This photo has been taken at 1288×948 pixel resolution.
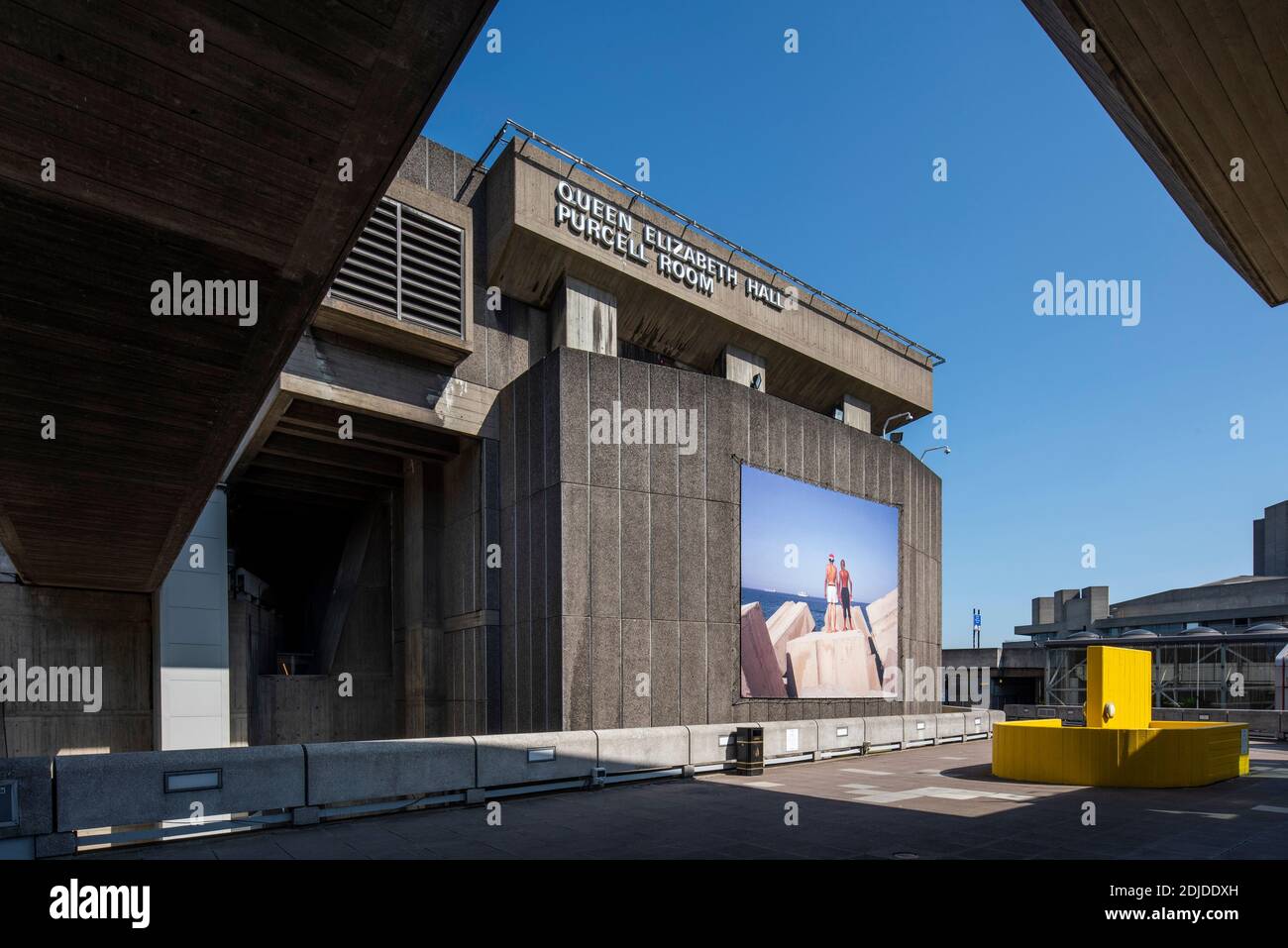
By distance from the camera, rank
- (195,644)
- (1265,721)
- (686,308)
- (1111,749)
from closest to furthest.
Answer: (1111,749) < (195,644) < (686,308) < (1265,721)

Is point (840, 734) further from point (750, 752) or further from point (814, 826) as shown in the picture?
point (814, 826)

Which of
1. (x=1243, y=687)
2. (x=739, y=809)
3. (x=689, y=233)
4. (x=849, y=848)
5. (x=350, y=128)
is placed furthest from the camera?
(x=1243, y=687)

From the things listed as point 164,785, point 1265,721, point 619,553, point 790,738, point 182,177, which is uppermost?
point 182,177

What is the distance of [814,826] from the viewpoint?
1124cm

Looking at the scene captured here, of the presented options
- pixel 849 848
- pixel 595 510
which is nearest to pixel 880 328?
pixel 595 510

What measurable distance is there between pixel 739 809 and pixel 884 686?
762 inches

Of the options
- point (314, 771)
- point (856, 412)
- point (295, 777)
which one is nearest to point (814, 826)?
point (314, 771)

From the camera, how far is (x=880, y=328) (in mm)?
38000

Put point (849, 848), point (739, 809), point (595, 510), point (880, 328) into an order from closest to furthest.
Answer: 1. point (849, 848)
2. point (739, 809)
3. point (595, 510)
4. point (880, 328)

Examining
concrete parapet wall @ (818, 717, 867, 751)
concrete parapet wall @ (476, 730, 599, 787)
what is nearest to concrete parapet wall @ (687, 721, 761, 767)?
concrete parapet wall @ (476, 730, 599, 787)

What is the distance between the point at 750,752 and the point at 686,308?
15.8 m

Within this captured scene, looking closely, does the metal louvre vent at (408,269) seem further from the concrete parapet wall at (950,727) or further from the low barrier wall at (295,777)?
the concrete parapet wall at (950,727)

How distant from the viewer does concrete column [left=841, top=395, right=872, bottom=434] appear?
1448 inches
